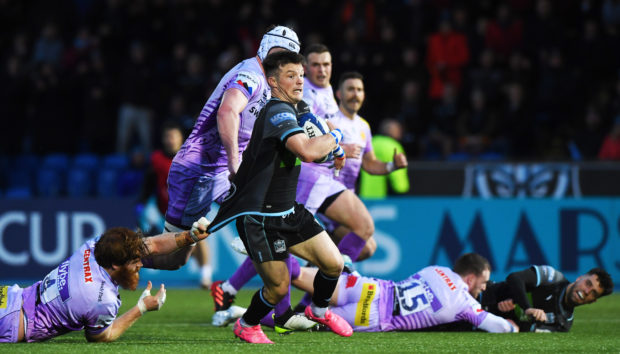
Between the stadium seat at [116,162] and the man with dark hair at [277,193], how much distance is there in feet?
29.3

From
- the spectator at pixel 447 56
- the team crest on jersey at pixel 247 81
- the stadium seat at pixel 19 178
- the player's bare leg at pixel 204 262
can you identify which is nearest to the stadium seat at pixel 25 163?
the stadium seat at pixel 19 178

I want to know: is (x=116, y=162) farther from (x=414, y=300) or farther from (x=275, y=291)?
(x=275, y=291)

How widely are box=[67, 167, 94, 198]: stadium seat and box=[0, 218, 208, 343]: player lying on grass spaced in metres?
8.83

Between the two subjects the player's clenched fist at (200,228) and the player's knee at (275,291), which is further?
the player's knee at (275,291)

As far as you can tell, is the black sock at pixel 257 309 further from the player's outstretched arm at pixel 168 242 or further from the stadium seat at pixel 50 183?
the stadium seat at pixel 50 183

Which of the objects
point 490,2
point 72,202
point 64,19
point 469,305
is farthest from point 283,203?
point 64,19

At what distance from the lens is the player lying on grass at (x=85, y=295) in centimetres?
659

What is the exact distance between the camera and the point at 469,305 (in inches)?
318

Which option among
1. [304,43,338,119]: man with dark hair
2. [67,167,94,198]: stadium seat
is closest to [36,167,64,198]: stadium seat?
[67,167,94,198]: stadium seat

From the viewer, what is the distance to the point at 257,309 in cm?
707

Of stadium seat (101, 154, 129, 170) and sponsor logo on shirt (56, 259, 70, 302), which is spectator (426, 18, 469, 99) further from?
sponsor logo on shirt (56, 259, 70, 302)

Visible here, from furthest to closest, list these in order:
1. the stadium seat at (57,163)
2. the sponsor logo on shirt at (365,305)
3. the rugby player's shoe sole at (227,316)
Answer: the stadium seat at (57,163) → the rugby player's shoe sole at (227,316) → the sponsor logo on shirt at (365,305)

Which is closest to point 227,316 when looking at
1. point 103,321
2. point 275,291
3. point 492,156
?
point 275,291

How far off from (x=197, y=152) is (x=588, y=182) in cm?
759
